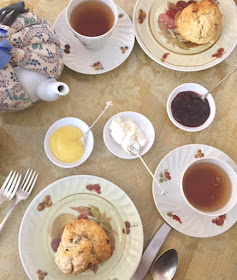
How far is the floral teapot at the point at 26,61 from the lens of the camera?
96cm

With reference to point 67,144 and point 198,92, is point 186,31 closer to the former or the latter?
point 198,92

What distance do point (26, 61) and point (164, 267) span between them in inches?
29.2

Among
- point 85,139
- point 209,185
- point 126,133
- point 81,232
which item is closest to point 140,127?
point 126,133

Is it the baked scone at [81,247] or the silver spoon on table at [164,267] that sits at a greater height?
the baked scone at [81,247]

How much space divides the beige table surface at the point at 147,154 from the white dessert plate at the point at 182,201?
0.04 meters

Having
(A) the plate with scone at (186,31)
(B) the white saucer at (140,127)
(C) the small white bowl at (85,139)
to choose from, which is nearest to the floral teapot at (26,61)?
(C) the small white bowl at (85,139)

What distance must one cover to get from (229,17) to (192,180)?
62cm

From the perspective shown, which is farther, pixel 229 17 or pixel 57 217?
pixel 229 17

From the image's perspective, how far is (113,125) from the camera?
1.15 metres

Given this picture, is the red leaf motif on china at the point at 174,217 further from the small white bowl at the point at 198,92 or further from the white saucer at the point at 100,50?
the white saucer at the point at 100,50

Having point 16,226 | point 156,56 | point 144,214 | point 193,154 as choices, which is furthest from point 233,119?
point 16,226

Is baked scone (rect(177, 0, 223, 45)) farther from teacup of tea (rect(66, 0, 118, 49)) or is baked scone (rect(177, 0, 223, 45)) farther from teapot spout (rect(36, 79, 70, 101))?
teapot spout (rect(36, 79, 70, 101))

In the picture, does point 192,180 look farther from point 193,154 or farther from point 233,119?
point 233,119

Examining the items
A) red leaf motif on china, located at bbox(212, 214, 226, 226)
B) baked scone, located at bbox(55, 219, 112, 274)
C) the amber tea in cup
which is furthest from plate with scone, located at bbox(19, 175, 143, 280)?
the amber tea in cup
